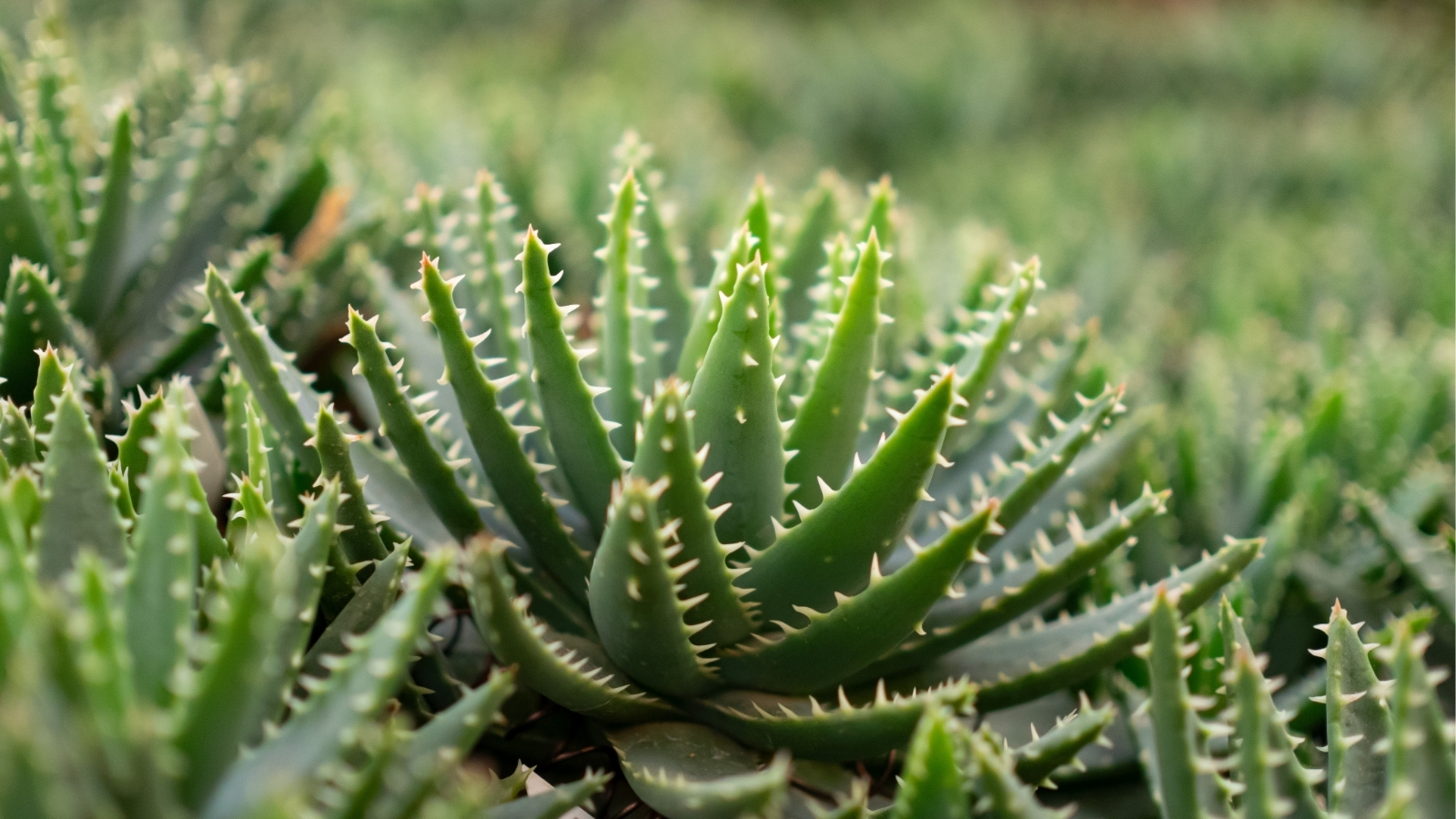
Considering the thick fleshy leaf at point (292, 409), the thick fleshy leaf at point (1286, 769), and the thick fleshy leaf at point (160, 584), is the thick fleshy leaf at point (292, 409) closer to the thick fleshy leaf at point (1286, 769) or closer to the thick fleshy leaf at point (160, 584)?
the thick fleshy leaf at point (160, 584)

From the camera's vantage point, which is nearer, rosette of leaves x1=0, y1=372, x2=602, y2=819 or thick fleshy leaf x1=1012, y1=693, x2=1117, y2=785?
rosette of leaves x1=0, y1=372, x2=602, y2=819

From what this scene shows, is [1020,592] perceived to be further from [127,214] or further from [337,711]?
[127,214]

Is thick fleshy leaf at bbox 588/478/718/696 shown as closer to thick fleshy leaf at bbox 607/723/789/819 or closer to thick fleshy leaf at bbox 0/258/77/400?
thick fleshy leaf at bbox 607/723/789/819

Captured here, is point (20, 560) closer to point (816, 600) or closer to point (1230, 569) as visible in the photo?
point (816, 600)

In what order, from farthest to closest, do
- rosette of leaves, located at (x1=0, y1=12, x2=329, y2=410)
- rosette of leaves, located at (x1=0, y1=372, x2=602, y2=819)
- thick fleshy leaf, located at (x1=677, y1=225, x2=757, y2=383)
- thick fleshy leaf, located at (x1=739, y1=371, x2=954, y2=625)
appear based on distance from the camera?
rosette of leaves, located at (x1=0, y1=12, x2=329, y2=410)
thick fleshy leaf, located at (x1=677, y1=225, x2=757, y2=383)
thick fleshy leaf, located at (x1=739, y1=371, x2=954, y2=625)
rosette of leaves, located at (x1=0, y1=372, x2=602, y2=819)

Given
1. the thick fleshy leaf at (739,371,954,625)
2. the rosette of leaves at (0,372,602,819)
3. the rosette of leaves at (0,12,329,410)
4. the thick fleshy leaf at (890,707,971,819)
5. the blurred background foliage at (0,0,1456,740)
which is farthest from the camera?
the blurred background foliage at (0,0,1456,740)

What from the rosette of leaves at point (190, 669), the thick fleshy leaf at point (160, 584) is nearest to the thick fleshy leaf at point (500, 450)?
the rosette of leaves at point (190, 669)

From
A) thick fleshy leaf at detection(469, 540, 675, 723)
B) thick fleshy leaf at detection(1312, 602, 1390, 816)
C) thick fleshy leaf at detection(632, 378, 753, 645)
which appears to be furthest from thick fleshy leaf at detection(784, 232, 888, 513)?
thick fleshy leaf at detection(1312, 602, 1390, 816)

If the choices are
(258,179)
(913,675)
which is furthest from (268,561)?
(258,179)
